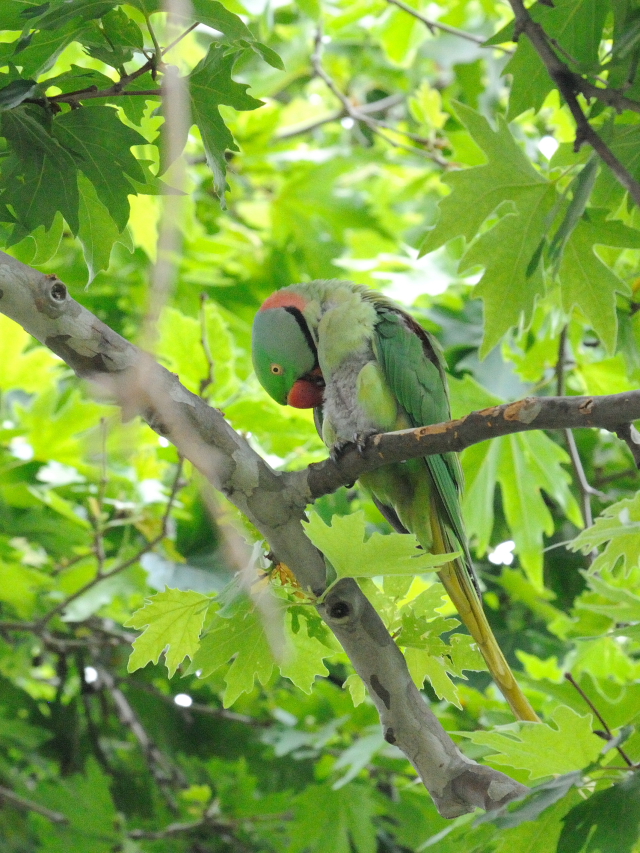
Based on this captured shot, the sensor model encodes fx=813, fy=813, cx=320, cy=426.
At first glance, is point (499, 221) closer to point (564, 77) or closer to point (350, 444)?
point (564, 77)

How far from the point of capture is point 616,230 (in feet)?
5.74

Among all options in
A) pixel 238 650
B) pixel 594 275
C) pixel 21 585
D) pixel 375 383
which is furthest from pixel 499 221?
pixel 21 585

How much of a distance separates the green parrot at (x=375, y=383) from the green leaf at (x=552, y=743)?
0.56 meters

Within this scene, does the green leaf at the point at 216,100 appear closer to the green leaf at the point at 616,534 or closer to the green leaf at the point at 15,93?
the green leaf at the point at 15,93

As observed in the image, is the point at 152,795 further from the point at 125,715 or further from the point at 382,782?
the point at 382,782

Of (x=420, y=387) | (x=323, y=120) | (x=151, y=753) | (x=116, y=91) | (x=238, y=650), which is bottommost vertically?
(x=151, y=753)

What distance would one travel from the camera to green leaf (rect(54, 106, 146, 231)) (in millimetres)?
1456

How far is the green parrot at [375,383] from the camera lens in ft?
6.71

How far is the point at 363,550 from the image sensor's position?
1.34m

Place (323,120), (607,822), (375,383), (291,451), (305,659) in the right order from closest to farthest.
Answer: (607,822) → (305,659) → (375,383) → (291,451) → (323,120)

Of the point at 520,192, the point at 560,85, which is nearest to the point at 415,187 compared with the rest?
the point at 520,192

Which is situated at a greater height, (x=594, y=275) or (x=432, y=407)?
(x=594, y=275)

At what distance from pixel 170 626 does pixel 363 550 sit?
16.1 inches

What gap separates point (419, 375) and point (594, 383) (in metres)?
0.90
